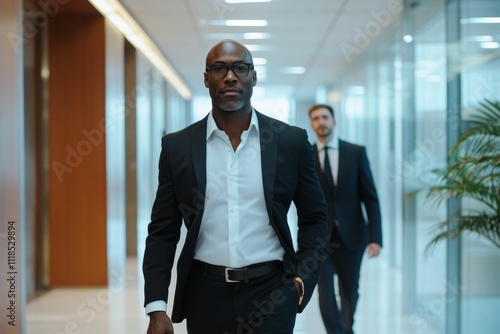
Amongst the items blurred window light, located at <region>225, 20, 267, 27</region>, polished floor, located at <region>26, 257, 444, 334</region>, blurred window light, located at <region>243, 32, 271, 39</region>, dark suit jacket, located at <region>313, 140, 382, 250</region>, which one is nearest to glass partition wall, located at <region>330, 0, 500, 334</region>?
polished floor, located at <region>26, 257, 444, 334</region>

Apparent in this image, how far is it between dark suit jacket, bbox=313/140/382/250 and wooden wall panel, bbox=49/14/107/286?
365cm

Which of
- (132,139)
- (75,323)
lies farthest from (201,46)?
(75,323)

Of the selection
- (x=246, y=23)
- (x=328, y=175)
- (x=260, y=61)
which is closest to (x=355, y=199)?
(x=328, y=175)

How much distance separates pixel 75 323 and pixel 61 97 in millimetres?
2682

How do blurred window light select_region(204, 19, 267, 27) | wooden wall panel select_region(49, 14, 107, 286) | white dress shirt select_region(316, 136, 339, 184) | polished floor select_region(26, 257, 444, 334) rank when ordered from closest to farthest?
white dress shirt select_region(316, 136, 339, 184) → polished floor select_region(26, 257, 444, 334) → wooden wall panel select_region(49, 14, 107, 286) → blurred window light select_region(204, 19, 267, 27)

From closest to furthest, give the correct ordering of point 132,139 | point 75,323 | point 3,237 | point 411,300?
point 3,237 → point 75,323 → point 411,300 → point 132,139

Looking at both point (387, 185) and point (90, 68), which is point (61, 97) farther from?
point (387, 185)

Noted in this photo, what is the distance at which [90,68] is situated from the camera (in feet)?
23.8

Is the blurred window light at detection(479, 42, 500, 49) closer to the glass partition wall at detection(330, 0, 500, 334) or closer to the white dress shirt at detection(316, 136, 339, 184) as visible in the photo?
the glass partition wall at detection(330, 0, 500, 334)

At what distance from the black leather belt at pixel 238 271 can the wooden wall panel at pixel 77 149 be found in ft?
17.1

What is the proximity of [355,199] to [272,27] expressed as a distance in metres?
4.46

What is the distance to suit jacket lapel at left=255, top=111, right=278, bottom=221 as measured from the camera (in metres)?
2.20

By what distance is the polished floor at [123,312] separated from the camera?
216 inches

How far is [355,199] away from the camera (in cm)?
426
